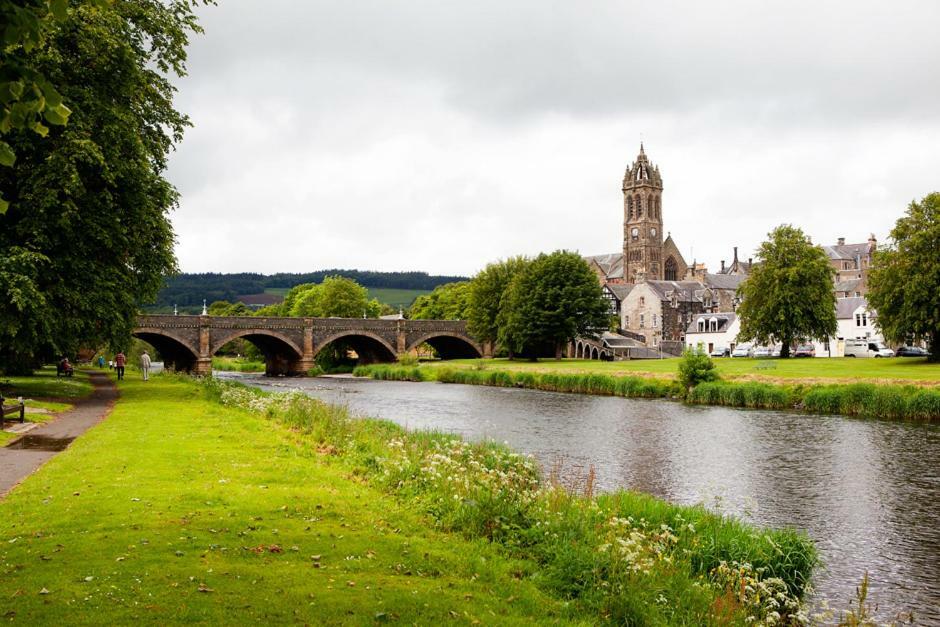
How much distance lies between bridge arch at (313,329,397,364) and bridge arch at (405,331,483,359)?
2824 mm

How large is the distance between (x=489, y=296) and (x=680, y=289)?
105ft

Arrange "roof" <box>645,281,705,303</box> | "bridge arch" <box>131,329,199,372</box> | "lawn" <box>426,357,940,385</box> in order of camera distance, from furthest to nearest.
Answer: "roof" <box>645,281,705,303</box> → "bridge arch" <box>131,329,199,372</box> → "lawn" <box>426,357,940,385</box>

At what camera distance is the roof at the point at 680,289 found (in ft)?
335

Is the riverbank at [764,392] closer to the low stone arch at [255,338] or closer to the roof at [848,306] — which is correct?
the low stone arch at [255,338]

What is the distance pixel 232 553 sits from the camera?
8430 mm

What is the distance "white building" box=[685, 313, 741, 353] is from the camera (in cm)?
8631

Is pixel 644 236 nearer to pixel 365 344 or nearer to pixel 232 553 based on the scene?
pixel 365 344

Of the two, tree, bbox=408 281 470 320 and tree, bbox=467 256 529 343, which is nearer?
tree, bbox=467 256 529 343

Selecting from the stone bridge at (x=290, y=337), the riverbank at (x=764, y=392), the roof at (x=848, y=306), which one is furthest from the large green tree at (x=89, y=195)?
the roof at (x=848, y=306)

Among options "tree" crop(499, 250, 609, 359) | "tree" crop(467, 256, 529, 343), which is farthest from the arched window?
"tree" crop(499, 250, 609, 359)

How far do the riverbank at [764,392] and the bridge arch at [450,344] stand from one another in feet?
94.1

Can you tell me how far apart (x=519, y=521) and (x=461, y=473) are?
2059mm

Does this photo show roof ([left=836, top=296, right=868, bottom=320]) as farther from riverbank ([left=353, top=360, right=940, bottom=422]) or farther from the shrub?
the shrub

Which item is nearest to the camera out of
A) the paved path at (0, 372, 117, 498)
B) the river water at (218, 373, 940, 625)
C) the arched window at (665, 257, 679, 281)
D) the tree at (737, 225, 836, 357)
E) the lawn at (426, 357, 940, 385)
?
the river water at (218, 373, 940, 625)
